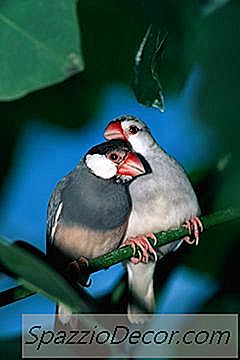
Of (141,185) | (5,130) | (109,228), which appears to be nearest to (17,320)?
(5,130)

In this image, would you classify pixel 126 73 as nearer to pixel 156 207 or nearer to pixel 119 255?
pixel 119 255

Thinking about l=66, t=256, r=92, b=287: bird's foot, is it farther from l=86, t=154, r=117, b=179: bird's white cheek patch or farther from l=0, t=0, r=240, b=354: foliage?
l=86, t=154, r=117, b=179: bird's white cheek patch

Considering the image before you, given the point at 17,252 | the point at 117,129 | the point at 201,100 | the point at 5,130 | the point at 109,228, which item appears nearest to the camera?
the point at 17,252

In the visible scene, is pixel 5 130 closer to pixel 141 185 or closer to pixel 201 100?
pixel 201 100

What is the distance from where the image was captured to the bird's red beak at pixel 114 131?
760 mm

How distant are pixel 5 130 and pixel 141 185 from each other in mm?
319

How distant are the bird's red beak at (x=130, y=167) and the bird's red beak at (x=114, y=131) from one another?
0.04 metres

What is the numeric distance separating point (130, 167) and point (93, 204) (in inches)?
2.4

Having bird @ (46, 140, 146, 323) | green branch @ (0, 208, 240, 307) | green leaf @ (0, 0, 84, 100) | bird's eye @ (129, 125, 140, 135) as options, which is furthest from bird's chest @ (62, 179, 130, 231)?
green leaf @ (0, 0, 84, 100)

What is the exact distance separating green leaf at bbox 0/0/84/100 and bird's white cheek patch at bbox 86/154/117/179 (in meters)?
0.47

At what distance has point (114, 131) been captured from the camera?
79cm

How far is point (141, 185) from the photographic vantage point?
2.52 feet

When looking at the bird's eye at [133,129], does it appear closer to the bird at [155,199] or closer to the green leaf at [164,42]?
the bird at [155,199]

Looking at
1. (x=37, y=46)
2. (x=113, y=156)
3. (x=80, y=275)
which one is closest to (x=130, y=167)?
(x=113, y=156)
